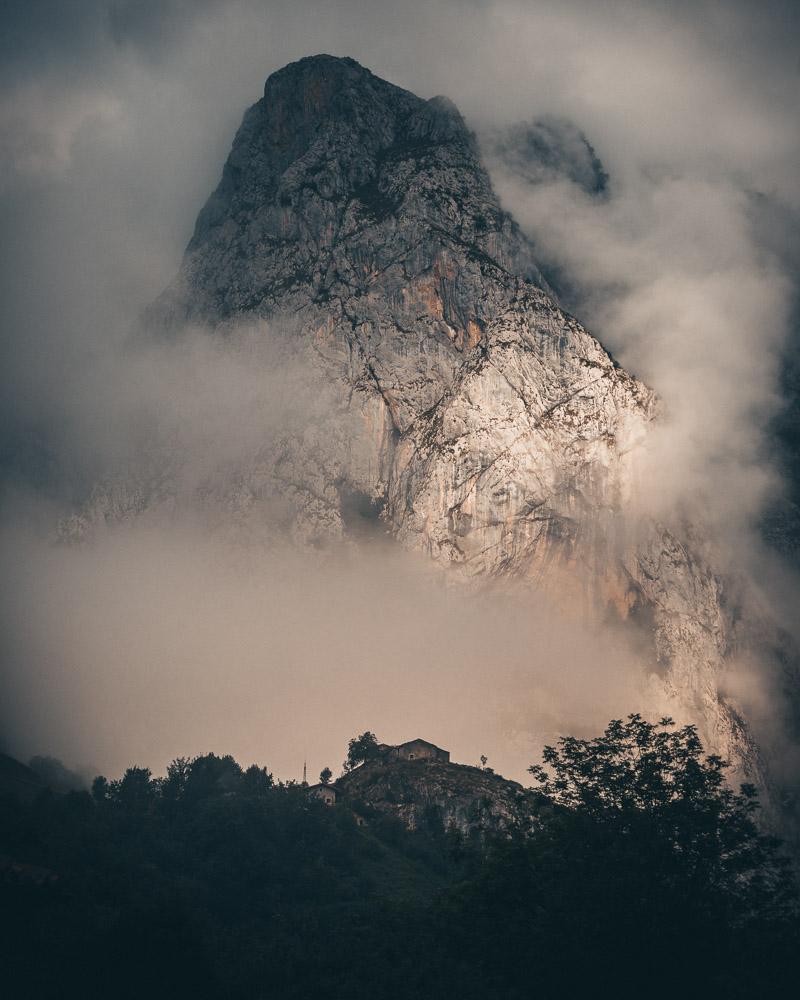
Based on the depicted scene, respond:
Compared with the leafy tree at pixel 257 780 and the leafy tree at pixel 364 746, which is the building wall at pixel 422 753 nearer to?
the leafy tree at pixel 364 746

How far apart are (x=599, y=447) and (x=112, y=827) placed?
73.5 metres

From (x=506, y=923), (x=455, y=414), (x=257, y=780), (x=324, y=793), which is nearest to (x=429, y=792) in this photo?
(x=324, y=793)

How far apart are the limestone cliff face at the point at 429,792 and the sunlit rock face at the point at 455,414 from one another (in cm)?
2421

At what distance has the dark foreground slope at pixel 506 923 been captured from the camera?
141 feet

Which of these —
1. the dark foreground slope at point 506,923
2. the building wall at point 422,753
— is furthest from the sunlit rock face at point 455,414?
the dark foreground slope at point 506,923

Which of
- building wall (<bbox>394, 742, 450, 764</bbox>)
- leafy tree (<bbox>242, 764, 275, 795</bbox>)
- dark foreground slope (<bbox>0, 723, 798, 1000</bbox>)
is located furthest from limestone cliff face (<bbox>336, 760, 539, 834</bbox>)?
dark foreground slope (<bbox>0, 723, 798, 1000</bbox>)

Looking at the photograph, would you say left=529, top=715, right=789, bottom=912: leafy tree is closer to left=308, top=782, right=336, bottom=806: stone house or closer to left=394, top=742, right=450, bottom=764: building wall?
left=308, top=782, right=336, bottom=806: stone house

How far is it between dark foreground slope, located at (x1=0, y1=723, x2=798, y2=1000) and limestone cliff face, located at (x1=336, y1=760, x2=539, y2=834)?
1045 inches

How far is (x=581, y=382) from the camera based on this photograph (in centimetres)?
13150

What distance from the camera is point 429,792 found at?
4151 inches

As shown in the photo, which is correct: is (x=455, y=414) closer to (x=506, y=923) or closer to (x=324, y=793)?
(x=324, y=793)

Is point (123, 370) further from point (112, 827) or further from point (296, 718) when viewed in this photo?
point (112, 827)

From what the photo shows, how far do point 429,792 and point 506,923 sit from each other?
59241 millimetres

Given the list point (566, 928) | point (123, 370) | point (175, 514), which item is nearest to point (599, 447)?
point (175, 514)
